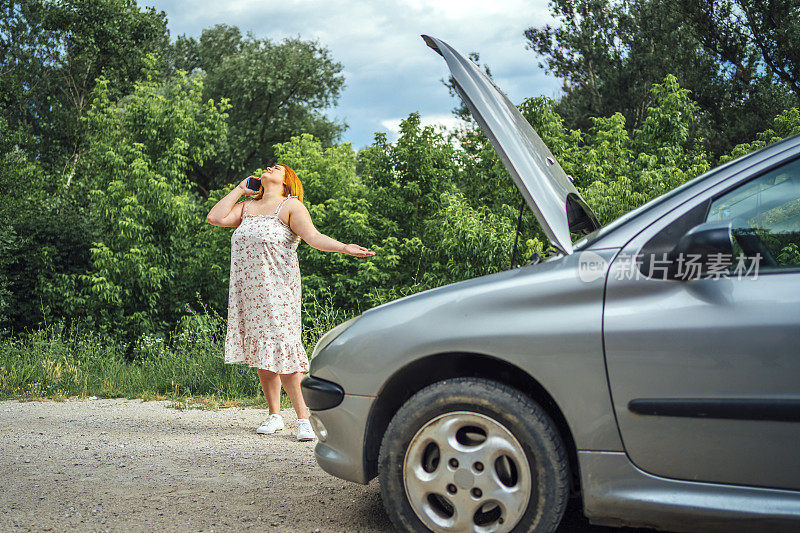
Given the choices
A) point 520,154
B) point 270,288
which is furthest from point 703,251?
point 270,288

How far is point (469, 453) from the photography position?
8.71 ft

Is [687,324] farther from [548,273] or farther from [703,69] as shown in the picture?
[703,69]

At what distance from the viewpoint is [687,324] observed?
244 centimetres

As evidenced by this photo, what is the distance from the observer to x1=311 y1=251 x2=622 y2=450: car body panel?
2539mm

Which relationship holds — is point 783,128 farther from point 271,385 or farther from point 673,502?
point 673,502

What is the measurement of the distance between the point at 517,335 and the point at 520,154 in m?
0.74

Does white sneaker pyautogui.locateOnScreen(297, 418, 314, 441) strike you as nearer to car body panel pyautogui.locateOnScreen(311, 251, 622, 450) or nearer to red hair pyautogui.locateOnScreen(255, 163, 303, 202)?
red hair pyautogui.locateOnScreen(255, 163, 303, 202)

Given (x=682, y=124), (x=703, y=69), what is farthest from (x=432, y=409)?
(x=703, y=69)

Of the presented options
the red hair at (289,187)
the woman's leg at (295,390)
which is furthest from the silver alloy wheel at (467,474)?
the red hair at (289,187)

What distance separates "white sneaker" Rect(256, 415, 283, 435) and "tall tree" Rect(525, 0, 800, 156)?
2422 centimetres

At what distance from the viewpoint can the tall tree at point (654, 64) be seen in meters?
25.8

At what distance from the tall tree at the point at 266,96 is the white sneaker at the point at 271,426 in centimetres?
2709

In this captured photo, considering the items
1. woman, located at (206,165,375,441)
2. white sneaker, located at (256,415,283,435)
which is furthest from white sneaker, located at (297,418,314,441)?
white sneaker, located at (256,415,283,435)

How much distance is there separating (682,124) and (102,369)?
15.2 meters
